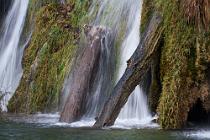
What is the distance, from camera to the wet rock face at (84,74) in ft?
50.5

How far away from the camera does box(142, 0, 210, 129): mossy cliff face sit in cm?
1366

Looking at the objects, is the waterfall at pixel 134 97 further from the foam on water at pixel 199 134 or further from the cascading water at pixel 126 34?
the foam on water at pixel 199 134

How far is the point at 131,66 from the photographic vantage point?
13.9 metres

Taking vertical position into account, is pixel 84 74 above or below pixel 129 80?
above

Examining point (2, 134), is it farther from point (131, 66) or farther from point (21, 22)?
point (21, 22)

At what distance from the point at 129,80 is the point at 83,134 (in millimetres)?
2007

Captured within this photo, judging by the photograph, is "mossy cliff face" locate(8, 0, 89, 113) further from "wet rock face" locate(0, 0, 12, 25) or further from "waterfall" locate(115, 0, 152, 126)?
"wet rock face" locate(0, 0, 12, 25)

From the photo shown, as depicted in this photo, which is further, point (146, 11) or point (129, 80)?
point (146, 11)

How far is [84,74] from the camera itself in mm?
15984

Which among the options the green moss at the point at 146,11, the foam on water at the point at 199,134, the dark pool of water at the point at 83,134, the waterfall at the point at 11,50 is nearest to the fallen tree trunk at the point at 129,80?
the dark pool of water at the point at 83,134

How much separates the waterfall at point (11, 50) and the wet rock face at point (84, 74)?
3204 mm

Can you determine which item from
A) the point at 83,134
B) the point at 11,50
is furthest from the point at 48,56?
the point at 83,134

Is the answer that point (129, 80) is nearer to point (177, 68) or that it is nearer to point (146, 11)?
point (177, 68)

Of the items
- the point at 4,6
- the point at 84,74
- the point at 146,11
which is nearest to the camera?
the point at 146,11
